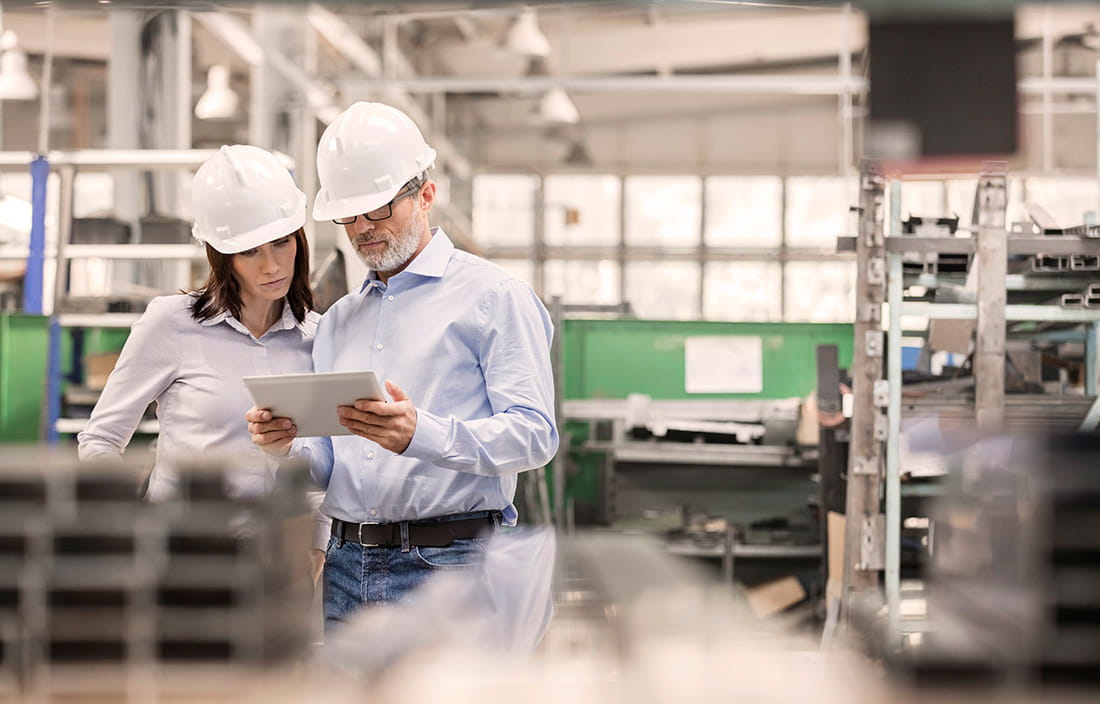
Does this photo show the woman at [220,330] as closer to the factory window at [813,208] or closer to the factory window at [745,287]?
the factory window at [745,287]

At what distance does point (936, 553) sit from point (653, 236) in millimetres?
14054

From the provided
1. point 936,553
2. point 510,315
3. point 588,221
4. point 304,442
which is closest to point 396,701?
point 936,553

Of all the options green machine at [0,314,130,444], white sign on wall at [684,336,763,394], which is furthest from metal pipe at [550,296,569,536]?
green machine at [0,314,130,444]

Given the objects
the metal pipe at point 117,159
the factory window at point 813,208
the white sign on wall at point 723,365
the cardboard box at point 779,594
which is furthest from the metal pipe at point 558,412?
the factory window at point 813,208

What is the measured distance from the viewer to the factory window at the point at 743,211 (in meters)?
14.6

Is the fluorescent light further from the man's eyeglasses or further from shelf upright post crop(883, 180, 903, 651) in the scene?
the man's eyeglasses

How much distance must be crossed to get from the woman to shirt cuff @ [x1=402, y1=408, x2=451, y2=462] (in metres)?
0.53

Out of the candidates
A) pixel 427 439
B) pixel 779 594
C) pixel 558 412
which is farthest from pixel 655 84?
pixel 427 439

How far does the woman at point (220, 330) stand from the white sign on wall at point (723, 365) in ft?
12.8

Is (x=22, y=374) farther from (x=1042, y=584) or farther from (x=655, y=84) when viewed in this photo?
(x=655, y=84)

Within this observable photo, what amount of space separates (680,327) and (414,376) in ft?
13.6

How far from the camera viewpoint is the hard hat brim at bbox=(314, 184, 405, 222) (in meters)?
2.05

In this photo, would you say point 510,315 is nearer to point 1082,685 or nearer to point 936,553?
point 936,553

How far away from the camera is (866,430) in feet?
13.8
